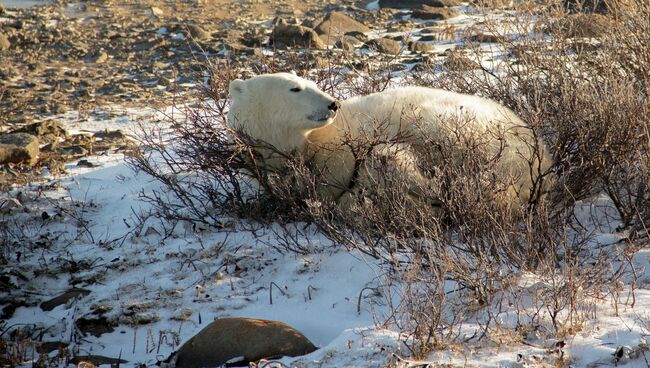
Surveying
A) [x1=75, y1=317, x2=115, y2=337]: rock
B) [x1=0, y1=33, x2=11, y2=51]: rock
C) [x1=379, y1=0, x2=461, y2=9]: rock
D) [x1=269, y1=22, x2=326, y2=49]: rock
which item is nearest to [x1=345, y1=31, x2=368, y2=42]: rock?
[x1=269, y1=22, x2=326, y2=49]: rock

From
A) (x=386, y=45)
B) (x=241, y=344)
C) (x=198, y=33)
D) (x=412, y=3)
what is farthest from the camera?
(x=412, y=3)

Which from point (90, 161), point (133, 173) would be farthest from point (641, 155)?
point (90, 161)

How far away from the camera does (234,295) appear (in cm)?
416

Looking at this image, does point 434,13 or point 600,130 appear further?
point 434,13

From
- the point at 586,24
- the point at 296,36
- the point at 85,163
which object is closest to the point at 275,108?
the point at 85,163

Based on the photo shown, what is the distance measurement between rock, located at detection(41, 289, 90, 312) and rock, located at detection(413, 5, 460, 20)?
9.36 metres

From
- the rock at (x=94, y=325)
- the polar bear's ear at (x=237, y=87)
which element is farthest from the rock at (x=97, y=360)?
the polar bear's ear at (x=237, y=87)

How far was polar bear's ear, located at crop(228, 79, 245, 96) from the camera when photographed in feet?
16.1

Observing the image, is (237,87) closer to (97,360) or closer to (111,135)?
(97,360)

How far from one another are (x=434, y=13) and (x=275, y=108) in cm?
835

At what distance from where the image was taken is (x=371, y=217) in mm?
4051

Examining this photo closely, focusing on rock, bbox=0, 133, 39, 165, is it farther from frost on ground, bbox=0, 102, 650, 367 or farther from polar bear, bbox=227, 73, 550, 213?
polar bear, bbox=227, 73, 550, 213

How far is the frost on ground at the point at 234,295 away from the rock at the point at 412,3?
914 centimetres

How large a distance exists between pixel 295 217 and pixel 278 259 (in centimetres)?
33
